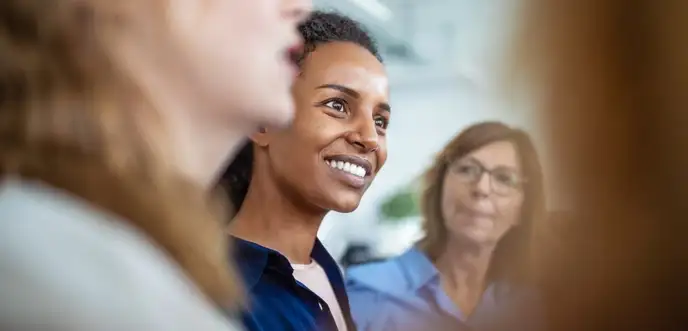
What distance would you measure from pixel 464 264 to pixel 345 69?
0.36 metres

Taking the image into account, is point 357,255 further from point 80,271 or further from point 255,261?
point 80,271

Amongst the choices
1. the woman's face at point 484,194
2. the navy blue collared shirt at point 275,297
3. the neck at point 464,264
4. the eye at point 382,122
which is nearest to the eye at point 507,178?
the woman's face at point 484,194

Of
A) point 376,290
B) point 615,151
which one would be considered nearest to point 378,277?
point 376,290

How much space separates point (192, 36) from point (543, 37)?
23.1 inches

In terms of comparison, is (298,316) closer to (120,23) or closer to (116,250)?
(116,250)

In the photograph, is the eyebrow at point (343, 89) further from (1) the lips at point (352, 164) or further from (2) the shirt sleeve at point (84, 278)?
(2) the shirt sleeve at point (84, 278)

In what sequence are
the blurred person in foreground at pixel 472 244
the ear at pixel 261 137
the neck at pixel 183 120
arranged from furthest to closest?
the blurred person in foreground at pixel 472 244
the ear at pixel 261 137
the neck at pixel 183 120

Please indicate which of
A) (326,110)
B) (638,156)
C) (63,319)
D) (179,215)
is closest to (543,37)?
(638,156)

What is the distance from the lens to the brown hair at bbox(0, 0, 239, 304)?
0.80 meters

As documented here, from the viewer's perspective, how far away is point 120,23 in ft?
2.78

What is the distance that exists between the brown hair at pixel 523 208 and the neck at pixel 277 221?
0.18 m

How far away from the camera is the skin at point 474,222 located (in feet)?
3.60

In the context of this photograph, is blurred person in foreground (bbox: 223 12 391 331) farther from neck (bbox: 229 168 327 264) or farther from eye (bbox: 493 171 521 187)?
eye (bbox: 493 171 521 187)

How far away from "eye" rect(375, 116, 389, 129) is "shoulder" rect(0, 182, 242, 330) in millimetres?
378
